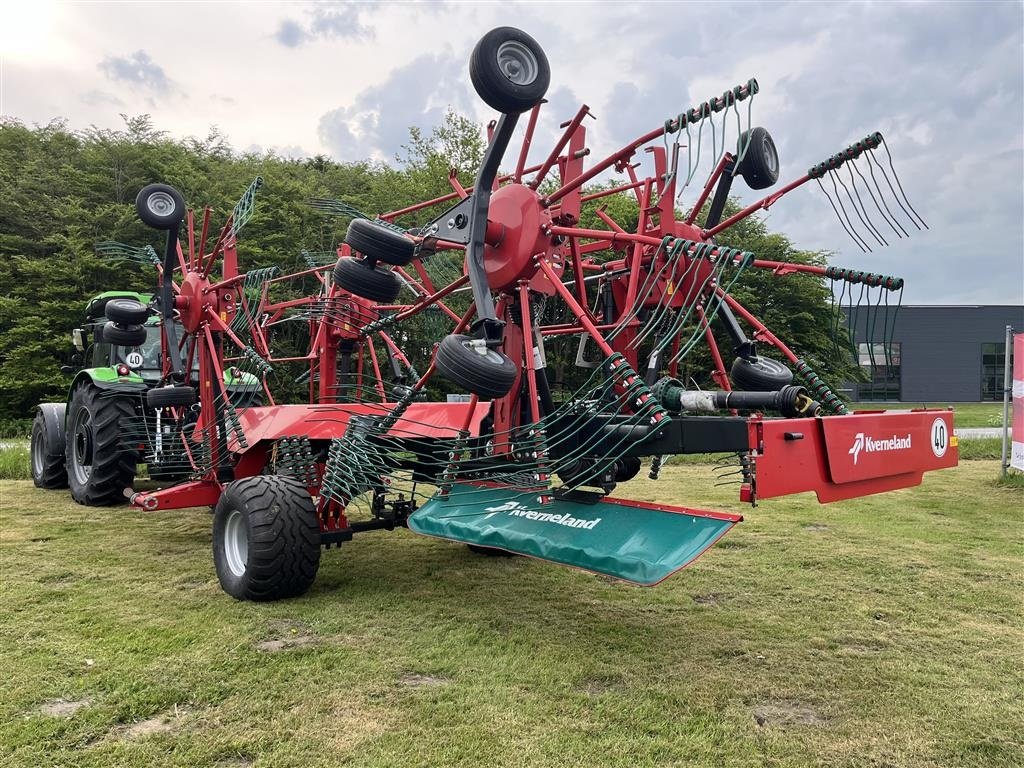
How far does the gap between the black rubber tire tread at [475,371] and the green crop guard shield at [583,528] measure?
0.65m

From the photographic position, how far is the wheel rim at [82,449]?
8352 mm

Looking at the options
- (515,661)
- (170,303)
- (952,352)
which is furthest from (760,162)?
(952,352)

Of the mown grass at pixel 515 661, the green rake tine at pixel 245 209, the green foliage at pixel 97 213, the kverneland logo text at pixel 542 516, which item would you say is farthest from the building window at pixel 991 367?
the kverneland logo text at pixel 542 516

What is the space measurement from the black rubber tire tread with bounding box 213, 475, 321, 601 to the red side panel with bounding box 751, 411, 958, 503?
2.65 metres

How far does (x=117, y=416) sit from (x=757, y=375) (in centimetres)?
636

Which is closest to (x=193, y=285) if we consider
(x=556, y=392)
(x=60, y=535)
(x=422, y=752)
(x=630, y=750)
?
(x=60, y=535)

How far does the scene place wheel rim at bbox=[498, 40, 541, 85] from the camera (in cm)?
374

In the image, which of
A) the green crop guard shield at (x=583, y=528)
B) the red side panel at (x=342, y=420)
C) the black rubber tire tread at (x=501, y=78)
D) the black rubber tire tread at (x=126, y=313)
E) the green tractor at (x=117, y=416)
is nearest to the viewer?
the green crop guard shield at (x=583, y=528)

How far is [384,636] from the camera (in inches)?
156

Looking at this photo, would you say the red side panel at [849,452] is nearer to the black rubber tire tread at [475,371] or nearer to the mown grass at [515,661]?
the mown grass at [515,661]

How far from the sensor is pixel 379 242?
414 centimetres

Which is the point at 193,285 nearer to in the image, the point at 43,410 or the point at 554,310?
the point at 554,310

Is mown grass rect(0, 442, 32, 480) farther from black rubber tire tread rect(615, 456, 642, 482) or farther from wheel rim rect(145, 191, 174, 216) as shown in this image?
black rubber tire tread rect(615, 456, 642, 482)

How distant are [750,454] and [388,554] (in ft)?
11.9
